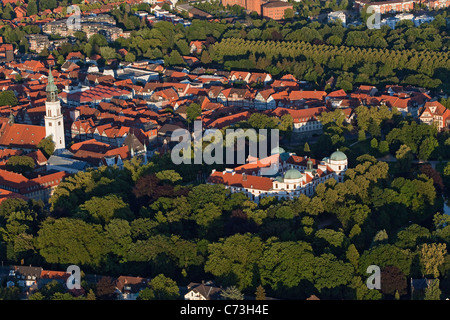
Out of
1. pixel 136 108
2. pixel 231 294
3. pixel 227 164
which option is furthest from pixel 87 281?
pixel 136 108

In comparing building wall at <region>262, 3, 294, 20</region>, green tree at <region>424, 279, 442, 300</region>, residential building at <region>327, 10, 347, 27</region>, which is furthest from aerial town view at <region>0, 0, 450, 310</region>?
building wall at <region>262, 3, 294, 20</region>

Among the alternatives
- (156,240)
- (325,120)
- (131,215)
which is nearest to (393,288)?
Result: (156,240)

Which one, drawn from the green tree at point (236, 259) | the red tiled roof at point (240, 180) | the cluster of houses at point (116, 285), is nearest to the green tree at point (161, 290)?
the cluster of houses at point (116, 285)

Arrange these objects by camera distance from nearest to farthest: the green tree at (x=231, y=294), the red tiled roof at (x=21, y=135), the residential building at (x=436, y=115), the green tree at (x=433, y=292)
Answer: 1. the green tree at (x=231, y=294)
2. the green tree at (x=433, y=292)
3. the red tiled roof at (x=21, y=135)
4. the residential building at (x=436, y=115)

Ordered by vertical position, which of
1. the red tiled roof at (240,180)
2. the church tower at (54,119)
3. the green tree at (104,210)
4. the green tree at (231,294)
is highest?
the church tower at (54,119)

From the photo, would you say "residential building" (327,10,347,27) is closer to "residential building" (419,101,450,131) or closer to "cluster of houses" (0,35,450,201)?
"cluster of houses" (0,35,450,201)

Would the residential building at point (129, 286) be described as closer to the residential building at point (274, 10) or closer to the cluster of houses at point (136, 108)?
the cluster of houses at point (136, 108)
